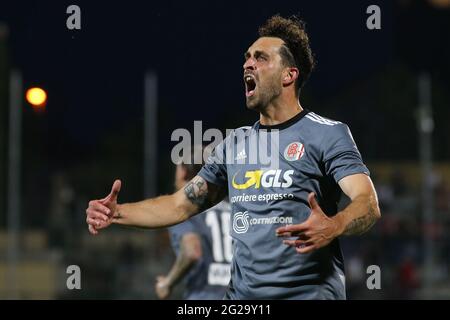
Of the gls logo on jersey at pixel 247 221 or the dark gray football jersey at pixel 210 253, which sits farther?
the dark gray football jersey at pixel 210 253

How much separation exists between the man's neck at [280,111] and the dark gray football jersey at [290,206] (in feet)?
0.19

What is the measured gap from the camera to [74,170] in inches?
677

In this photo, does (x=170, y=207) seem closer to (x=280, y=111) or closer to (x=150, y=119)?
(x=280, y=111)

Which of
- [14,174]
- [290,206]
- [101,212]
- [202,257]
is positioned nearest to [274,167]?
[290,206]

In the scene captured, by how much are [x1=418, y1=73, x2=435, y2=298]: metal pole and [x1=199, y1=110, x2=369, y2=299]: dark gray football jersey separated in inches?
417

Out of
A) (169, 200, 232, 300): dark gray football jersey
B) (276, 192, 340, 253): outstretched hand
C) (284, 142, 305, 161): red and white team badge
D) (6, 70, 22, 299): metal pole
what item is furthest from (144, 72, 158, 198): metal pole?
(276, 192, 340, 253): outstretched hand

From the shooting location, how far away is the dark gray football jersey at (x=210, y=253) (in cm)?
830

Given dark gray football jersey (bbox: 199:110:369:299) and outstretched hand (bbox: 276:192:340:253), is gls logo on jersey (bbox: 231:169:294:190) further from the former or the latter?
outstretched hand (bbox: 276:192:340:253)

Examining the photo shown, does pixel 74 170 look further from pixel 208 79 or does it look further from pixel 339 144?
pixel 339 144

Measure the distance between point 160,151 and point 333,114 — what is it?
316cm

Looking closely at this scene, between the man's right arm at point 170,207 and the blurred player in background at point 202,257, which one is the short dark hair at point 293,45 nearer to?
the man's right arm at point 170,207

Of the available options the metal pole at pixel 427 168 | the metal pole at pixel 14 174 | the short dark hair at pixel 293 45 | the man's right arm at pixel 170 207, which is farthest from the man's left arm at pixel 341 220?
the metal pole at pixel 427 168

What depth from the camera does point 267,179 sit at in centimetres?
506

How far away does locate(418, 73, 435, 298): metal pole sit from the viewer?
15.7 metres
